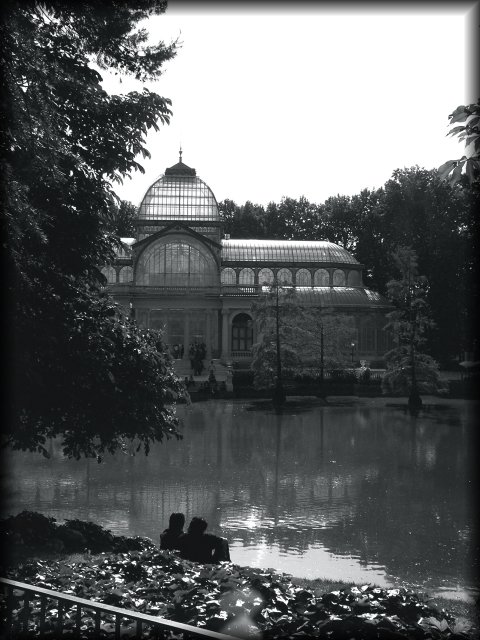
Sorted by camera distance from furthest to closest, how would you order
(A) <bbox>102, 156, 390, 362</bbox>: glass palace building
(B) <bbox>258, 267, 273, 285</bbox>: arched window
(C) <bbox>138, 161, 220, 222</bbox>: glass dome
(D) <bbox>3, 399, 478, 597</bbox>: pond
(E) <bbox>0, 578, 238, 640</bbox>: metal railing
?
(C) <bbox>138, 161, 220, 222</bbox>: glass dome
(B) <bbox>258, 267, 273, 285</bbox>: arched window
(A) <bbox>102, 156, 390, 362</bbox>: glass palace building
(D) <bbox>3, 399, 478, 597</bbox>: pond
(E) <bbox>0, 578, 238, 640</bbox>: metal railing

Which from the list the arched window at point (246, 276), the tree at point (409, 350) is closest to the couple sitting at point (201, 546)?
the tree at point (409, 350)

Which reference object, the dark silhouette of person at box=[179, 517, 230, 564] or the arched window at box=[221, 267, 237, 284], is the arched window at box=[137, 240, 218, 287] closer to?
the arched window at box=[221, 267, 237, 284]

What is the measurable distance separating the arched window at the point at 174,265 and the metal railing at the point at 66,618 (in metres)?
56.8

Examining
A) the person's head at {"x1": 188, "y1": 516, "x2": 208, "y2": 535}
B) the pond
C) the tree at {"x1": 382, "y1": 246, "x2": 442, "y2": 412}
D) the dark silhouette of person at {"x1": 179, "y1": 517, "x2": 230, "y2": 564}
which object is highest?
the tree at {"x1": 382, "y1": 246, "x2": 442, "y2": 412}

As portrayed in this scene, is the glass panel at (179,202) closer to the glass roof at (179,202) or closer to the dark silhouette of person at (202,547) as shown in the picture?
the glass roof at (179,202)

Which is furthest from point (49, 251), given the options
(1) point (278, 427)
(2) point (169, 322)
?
(2) point (169, 322)

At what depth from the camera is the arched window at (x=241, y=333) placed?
63.7 metres

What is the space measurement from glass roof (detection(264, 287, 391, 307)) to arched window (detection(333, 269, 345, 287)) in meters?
0.95

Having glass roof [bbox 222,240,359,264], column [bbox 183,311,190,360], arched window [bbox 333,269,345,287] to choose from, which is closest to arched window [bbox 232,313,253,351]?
column [bbox 183,311,190,360]

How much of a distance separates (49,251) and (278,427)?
19158mm

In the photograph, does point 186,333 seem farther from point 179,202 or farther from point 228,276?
point 179,202

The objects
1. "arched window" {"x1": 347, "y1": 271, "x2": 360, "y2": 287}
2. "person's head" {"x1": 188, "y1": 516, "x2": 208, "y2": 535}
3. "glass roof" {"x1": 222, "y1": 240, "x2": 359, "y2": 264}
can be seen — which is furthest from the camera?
"arched window" {"x1": 347, "y1": 271, "x2": 360, "y2": 287}

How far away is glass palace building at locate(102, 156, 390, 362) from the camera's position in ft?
206

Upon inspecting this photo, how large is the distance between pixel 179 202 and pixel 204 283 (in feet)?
25.2
